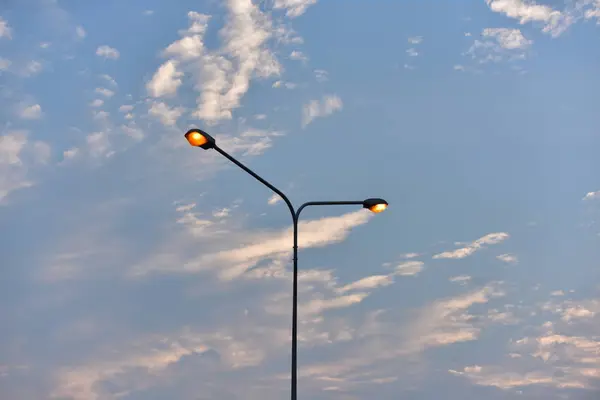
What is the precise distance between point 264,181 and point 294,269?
2.43m

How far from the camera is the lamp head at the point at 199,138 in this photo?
1783cm

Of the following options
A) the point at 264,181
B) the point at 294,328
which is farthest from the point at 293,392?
→ the point at 264,181

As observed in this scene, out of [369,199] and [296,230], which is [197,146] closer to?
[296,230]

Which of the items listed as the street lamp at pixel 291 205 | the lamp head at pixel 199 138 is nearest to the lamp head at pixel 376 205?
the street lamp at pixel 291 205

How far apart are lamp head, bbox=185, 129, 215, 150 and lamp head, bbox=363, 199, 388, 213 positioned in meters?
5.13

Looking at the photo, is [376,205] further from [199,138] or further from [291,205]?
[199,138]

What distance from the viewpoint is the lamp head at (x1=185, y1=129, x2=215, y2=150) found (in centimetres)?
1783

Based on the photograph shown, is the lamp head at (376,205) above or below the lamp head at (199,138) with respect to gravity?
below

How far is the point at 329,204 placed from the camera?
839 inches

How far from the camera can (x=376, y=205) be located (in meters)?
21.0

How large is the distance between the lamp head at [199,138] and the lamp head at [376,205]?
16.8 feet

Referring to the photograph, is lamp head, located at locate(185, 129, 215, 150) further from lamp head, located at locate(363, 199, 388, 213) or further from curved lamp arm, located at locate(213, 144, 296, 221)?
lamp head, located at locate(363, 199, 388, 213)

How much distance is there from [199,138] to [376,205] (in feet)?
18.5

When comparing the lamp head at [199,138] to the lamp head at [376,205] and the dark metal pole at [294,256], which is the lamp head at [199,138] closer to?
the dark metal pole at [294,256]
